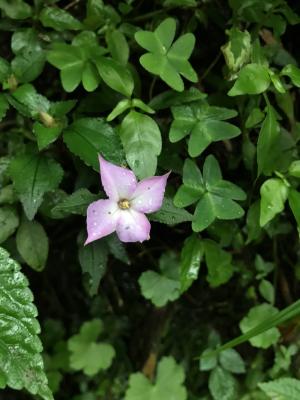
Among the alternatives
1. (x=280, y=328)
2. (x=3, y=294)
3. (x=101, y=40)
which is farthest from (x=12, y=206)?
(x=280, y=328)

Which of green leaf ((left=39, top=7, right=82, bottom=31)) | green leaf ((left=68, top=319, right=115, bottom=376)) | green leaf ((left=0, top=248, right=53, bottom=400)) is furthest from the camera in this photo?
green leaf ((left=68, top=319, right=115, bottom=376))

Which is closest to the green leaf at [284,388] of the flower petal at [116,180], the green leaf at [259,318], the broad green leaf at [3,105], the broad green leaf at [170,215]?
the green leaf at [259,318]

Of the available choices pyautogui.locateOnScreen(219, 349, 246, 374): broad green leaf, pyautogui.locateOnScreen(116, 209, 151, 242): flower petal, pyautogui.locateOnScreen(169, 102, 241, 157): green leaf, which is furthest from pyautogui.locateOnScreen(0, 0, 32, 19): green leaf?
pyautogui.locateOnScreen(219, 349, 246, 374): broad green leaf

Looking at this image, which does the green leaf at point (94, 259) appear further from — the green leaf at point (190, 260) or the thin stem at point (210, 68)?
the thin stem at point (210, 68)

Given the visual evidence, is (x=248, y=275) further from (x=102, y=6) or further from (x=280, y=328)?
(x=102, y=6)

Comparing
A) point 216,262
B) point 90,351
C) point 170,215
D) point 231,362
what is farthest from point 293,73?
point 90,351

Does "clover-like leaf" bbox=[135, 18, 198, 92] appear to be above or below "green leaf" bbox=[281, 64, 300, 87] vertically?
below

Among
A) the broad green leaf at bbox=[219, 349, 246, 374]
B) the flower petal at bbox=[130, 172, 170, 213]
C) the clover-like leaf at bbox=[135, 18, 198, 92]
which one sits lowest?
the broad green leaf at bbox=[219, 349, 246, 374]

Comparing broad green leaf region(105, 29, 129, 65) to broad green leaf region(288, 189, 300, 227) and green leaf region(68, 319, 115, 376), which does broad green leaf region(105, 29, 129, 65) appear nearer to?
broad green leaf region(288, 189, 300, 227)
